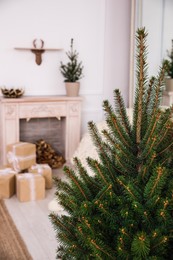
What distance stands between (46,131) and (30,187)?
1.65 m

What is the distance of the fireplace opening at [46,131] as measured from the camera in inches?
209

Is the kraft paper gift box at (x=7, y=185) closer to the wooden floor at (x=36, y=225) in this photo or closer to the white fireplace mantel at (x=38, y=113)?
the wooden floor at (x=36, y=225)

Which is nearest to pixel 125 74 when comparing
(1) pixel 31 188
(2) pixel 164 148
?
(1) pixel 31 188

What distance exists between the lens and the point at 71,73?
517 centimetres

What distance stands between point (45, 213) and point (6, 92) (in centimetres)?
183

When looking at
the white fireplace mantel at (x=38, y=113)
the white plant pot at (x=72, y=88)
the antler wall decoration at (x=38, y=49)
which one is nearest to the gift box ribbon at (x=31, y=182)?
the white fireplace mantel at (x=38, y=113)

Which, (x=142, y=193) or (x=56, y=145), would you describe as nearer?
(x=142, y=193)

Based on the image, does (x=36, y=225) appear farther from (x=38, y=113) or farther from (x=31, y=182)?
(x=38, y=113)

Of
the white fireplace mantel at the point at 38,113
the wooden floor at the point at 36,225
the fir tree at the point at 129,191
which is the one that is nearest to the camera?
the fir tree at the point at 129,191

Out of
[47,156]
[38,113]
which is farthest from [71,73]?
[47,156]

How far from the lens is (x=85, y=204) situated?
996 mm

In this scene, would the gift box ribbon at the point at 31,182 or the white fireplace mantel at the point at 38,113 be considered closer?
the gift box ribbon at the point at 31,182

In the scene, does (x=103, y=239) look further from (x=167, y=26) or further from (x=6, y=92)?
(x=167, y=26)

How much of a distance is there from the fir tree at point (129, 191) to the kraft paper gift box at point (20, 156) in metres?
3.14
